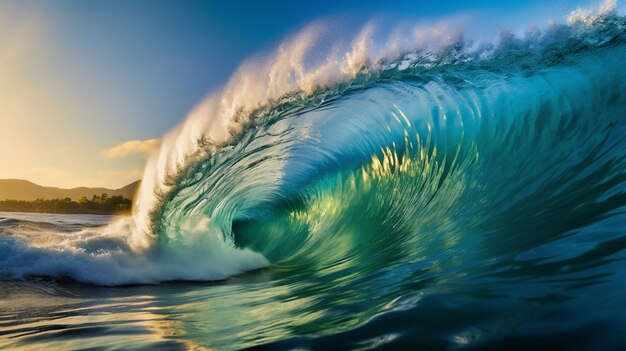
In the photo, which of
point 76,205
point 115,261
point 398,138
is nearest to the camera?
point 115,261

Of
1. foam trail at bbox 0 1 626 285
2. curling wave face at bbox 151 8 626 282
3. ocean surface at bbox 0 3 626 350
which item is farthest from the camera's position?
foam trail at bbox 0 1 626 285

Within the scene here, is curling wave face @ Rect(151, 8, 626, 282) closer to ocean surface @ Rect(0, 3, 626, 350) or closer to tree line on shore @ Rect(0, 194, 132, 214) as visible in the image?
→ ocean surface @ Rect(0, 3, 626, 350)

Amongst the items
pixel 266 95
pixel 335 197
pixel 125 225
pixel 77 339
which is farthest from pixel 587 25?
pixel 125 225

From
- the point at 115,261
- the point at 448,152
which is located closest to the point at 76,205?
the point at 115,261

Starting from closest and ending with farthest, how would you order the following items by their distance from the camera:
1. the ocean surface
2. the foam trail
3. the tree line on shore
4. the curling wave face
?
the ocean surface
the curling wave face
the foam trail
the tree line on shore

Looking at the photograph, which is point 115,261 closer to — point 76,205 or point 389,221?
point 389,221

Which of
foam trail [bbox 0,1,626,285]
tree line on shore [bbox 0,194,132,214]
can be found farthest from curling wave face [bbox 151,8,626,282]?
tree line on shore [bbox 0,194,132,214]
